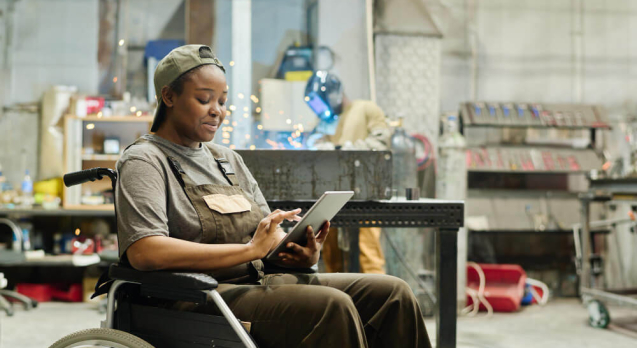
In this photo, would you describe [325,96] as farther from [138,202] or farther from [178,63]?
[138,202]

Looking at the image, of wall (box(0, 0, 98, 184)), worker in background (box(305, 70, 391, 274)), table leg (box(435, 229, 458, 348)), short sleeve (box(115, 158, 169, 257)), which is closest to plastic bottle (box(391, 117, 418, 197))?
worker in background (box(305, 70, 391, 274))

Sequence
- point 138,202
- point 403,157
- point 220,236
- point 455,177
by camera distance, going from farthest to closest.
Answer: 1. point 455,177
2. point 403,157
3. point 220,236
4. point 138,202

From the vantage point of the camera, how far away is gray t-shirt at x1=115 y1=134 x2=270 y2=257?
4.90 feet

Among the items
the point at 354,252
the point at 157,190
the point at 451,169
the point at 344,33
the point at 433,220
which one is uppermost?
the point at 344,33

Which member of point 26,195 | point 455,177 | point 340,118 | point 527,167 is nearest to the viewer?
point 340,118

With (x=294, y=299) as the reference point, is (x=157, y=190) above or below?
above

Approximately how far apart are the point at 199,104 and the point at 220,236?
374 millimetres

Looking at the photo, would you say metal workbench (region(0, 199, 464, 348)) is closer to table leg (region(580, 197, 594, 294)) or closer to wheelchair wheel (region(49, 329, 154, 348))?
wheelchair wheel (region(49, 329, 154, 348))

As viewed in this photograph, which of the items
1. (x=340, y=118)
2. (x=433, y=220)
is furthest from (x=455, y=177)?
(x=433, y=220)

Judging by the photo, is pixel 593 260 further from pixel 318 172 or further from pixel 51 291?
pixel 51 291

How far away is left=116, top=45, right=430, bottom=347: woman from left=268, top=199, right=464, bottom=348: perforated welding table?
64cm

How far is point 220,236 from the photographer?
1.66m

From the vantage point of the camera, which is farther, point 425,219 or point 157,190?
point 425,219

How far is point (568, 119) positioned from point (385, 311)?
4.61m
